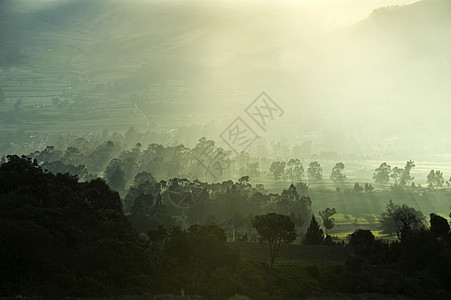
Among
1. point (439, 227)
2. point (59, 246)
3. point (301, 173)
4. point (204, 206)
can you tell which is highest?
point (301, 173)

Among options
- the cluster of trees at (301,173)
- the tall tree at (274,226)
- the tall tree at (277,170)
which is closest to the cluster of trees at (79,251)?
the tall tree at (274,226)

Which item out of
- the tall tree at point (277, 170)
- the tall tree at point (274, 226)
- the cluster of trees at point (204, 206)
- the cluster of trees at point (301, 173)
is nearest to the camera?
the tall tree at point (274, 226)

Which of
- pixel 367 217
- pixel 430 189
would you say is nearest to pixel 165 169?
pixel 367 217

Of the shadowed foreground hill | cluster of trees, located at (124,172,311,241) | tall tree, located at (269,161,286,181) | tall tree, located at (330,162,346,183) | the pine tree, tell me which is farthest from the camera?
tall tree, located at (269,161,286,181)

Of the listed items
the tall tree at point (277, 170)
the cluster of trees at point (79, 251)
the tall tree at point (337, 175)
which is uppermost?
the tall tree at point (277, 170)

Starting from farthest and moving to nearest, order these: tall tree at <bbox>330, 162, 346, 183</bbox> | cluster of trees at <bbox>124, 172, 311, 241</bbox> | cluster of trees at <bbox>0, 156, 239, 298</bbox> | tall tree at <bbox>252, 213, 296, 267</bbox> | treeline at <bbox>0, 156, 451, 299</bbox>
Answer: tall tree at <bbox>330, 162, 346, 183</bbox> → cluster of trees at <bbox>124, 172, 311, 241</bbox> → tall tree at <bbox>252, 213, 296, 267</bbox> → treeline at <bbox>0, 156, 451, 299</bbox> → cluster of trees at <bbox>0, 156, 239, 298</bbox>

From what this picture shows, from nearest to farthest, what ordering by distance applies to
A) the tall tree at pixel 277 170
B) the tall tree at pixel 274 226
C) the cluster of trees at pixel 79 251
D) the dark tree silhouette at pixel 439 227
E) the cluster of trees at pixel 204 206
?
the cluster of trees at pixel 79 251 < the tall tree at pixel 274 226 < the dark tree silhouette at pixel 439 227 < the cluster of trees at pixel 204 206 < the tall tree at pixel 277 170

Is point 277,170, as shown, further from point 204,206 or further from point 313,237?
point 313,237

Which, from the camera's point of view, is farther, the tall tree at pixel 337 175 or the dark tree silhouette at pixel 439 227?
the tall tree at pixel 337 175

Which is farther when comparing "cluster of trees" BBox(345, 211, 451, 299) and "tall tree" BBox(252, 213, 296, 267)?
"tall tree" BBox(252, 213, 296, 267)

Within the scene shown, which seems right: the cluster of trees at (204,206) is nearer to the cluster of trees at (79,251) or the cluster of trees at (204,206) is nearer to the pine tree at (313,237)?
the pine tree at (313,237)

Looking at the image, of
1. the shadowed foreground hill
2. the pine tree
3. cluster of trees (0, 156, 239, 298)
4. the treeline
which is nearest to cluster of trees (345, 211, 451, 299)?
the treeline

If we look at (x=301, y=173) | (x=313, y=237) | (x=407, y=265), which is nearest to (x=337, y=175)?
(x=301, y=173)

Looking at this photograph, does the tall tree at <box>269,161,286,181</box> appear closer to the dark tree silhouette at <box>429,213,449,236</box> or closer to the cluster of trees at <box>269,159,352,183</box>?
the cluster of trees at <box>269,159,352,183</box>
